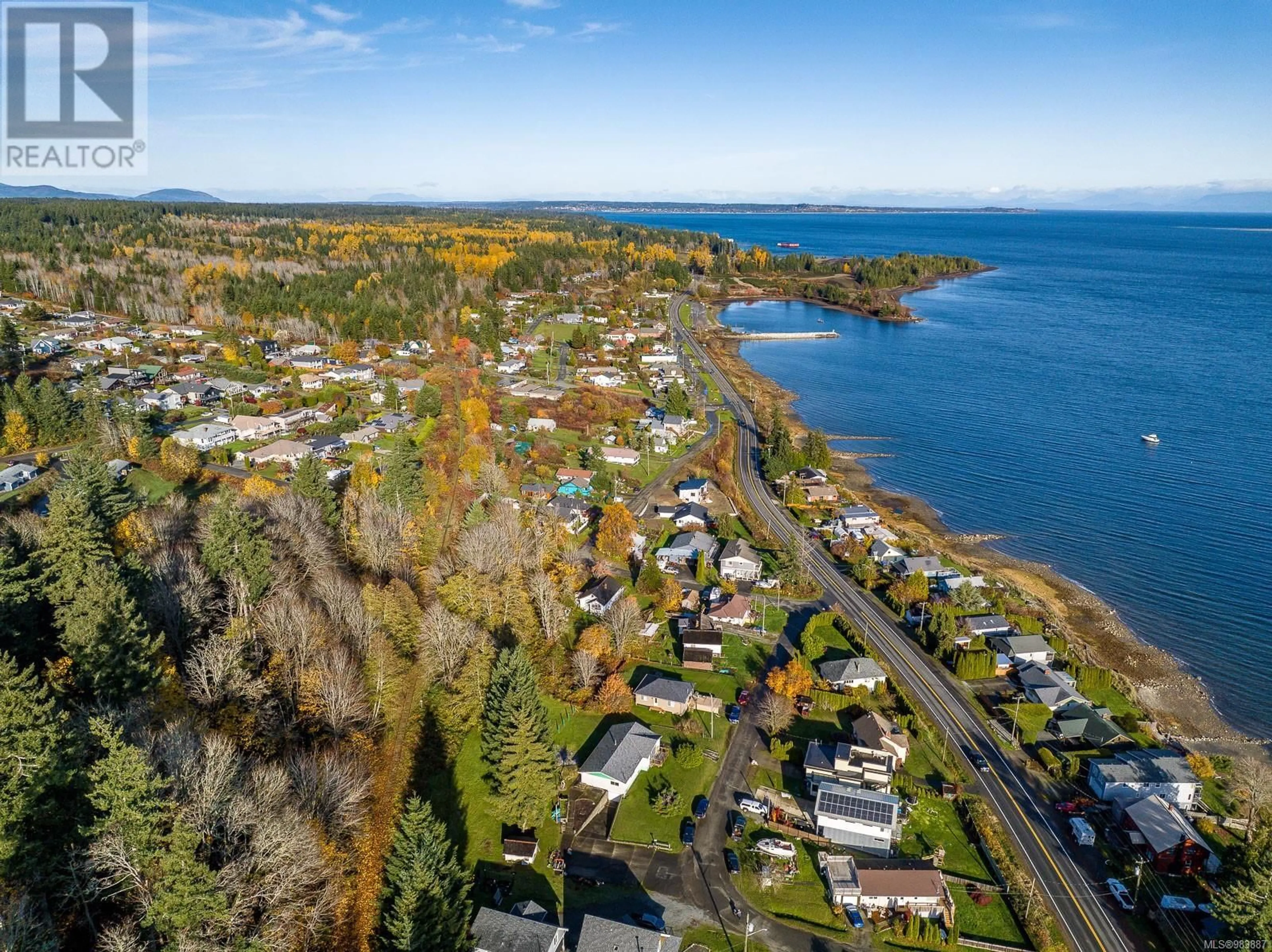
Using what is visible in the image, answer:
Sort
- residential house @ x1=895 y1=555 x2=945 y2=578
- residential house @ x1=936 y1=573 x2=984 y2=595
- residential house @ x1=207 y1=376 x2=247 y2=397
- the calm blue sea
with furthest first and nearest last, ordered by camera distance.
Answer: residential house @ x1=207 y1=376 x2=247 y2=397
residential house @ x1=895 y1=555 x2=945 y2=578
the calm blue sea
residential house @ x1=936 y1=573 x2=984 y2=595

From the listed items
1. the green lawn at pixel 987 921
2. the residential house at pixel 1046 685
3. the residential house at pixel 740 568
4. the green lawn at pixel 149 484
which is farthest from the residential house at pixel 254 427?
the green lawn at pixel 987 921

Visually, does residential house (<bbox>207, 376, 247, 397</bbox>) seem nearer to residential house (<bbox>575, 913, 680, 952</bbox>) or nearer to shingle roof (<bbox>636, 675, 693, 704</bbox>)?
shingle roof (<bbox>636, 675, 693, 704</bbox>)

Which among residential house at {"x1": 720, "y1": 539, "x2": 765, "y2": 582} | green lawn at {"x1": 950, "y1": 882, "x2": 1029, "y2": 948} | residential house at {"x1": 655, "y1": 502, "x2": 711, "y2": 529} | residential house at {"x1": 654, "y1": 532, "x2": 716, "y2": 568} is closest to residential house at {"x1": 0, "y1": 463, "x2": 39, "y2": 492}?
residential house at {"x1": 654, "y1": 532, "x2": 716, "y2": 568}

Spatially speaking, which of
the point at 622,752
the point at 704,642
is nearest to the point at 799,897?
the point at 622,752

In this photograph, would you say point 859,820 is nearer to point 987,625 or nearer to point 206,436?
point 987,625

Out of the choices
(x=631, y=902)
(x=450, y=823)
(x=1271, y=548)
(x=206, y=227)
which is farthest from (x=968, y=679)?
(x=206, y=227)

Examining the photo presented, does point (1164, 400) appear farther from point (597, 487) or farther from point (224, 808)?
point (224, 808)
